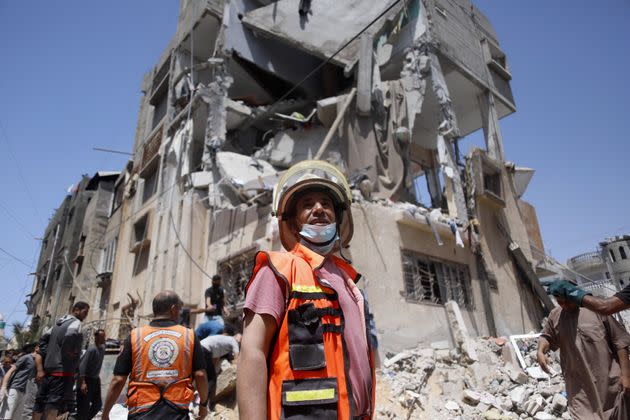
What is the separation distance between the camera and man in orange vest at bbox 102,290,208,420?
287 centimetres

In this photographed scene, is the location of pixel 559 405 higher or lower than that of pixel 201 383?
lower

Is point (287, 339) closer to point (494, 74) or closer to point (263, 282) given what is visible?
point (263, 282)

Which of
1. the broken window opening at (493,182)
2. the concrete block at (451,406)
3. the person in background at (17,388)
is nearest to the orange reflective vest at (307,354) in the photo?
the concrete block at (451,406)

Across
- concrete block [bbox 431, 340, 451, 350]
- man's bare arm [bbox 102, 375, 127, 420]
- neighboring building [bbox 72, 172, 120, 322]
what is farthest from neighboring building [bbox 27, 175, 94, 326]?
man's bare arm [bbox 102, 375, 127, 420]

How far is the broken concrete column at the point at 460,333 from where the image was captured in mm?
8023

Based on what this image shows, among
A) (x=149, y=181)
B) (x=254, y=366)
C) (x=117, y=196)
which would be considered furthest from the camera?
(x=117, y=196)

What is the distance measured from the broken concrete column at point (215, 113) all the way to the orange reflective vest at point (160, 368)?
888cm

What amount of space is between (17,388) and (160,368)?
4.76 m

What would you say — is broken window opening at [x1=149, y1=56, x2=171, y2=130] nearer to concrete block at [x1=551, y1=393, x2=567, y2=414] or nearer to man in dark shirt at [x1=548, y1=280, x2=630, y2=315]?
concrete block at [x1=551, y1=393, x2=567, y2=414]

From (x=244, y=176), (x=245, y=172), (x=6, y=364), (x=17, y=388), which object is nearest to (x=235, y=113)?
(x=245, y=172)

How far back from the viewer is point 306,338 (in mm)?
1462

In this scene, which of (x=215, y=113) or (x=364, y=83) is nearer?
(x=364, y=83)

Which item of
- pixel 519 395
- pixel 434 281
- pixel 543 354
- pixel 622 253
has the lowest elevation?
pixel 519 395

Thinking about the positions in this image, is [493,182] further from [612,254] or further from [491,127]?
[612,254]
